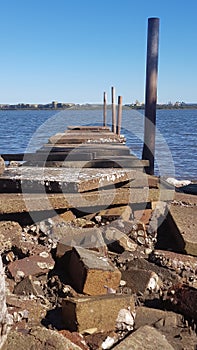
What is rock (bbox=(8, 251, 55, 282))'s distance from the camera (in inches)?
163

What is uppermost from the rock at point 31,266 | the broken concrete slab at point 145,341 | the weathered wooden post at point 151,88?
the weathered wooden post at point 151,88

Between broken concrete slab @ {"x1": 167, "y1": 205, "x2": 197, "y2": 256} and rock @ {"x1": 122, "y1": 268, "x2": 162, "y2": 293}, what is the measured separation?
60cm

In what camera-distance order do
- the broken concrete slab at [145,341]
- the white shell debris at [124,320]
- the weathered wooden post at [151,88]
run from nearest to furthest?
the broken concrete slab at [145,341], the white shell debris at [124,320], the weathered wooden post at [151,88]

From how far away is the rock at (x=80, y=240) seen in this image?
14.8ft

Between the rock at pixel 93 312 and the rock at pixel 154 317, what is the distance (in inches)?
8.2

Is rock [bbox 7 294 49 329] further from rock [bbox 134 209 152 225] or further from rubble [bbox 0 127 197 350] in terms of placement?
rock [bbox 134 209 152 225]

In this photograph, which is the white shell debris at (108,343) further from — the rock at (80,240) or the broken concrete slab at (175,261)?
the broken concrete slab at (175,261)

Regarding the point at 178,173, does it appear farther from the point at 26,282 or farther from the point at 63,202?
the point at 26,282

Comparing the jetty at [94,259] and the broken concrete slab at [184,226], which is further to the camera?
the broken concrete slab at [184,226]

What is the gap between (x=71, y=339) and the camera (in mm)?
3258

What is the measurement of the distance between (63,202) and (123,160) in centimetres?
204

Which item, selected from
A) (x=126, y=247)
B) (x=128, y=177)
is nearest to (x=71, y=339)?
Result: (x=126, y=247)

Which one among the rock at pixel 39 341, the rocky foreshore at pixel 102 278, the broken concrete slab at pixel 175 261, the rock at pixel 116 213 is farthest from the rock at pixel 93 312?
the rock at pixel 116 213

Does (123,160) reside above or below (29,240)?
above
